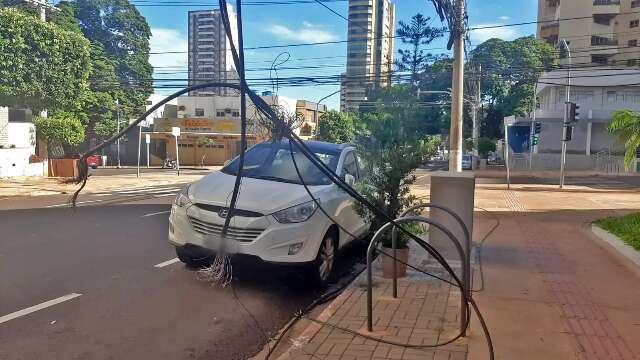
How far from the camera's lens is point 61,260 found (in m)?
7.15

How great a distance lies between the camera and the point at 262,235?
548 cm

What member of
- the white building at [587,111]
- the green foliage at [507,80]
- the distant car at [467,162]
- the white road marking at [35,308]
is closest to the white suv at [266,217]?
the white road marking at [35,308]

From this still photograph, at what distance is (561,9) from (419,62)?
756 inches

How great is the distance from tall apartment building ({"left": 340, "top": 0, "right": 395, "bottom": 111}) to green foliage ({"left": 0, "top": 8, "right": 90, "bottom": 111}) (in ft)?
41.9

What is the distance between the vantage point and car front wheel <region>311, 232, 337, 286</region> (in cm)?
591

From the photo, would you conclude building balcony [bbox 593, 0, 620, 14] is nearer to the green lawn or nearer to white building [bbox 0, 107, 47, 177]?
the green lawn

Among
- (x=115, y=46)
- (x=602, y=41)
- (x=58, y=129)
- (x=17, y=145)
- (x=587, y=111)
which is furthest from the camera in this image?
(x=602, y=41)

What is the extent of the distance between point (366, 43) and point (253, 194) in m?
12.9

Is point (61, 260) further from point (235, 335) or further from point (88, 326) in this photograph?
point (235, 335)

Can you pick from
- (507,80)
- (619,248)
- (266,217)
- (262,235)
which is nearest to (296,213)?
(266,217)

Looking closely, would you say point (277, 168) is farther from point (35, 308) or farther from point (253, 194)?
point (35, 308)

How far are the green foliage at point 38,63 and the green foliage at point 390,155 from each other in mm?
19540

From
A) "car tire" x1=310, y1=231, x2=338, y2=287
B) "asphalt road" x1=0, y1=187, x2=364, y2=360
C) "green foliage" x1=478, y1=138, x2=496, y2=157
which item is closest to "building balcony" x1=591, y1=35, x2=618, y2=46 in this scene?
"green foliage" x1=478, y1=138, x2=496, y2=157

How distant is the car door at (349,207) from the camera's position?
6641 mm
